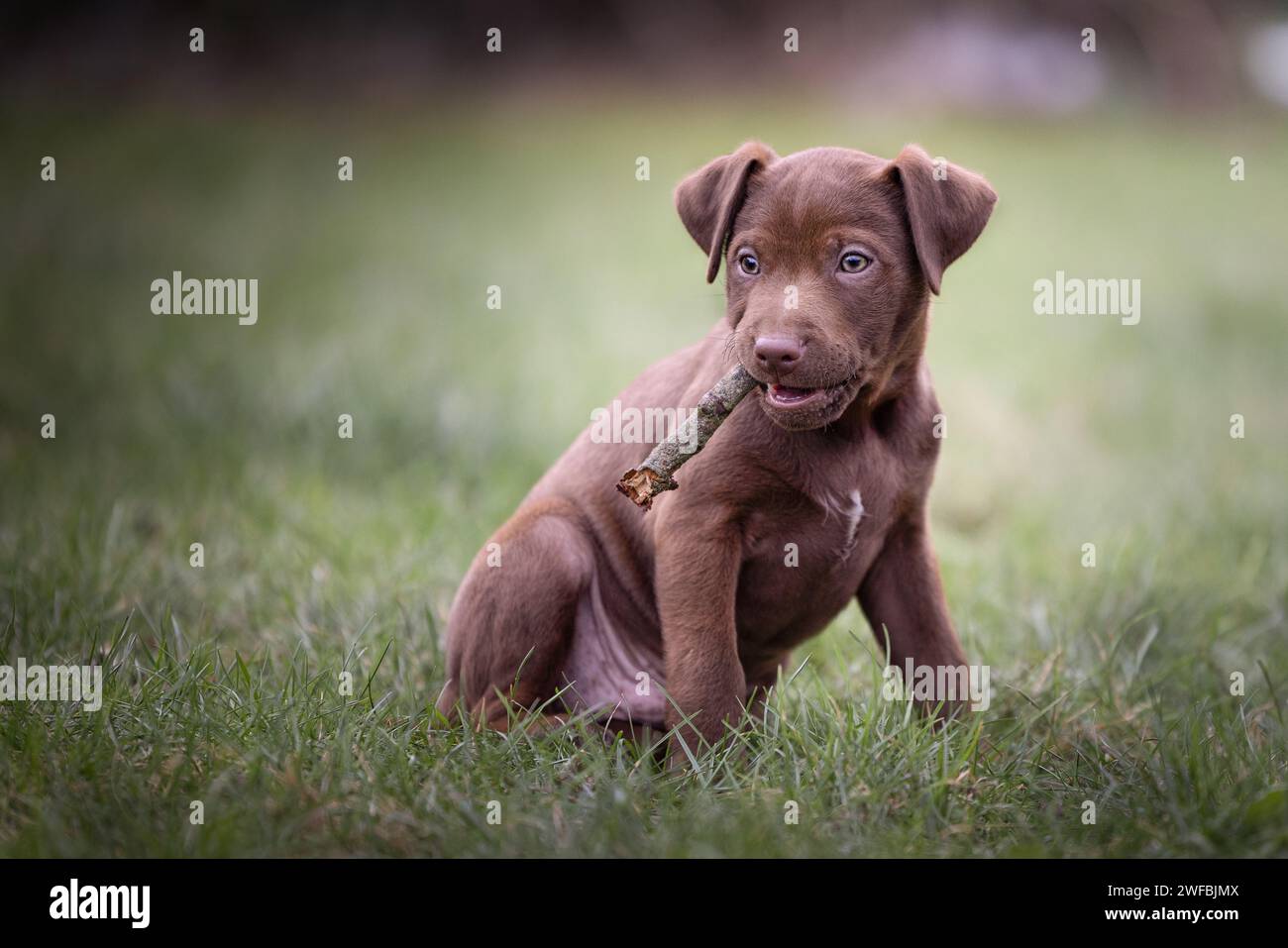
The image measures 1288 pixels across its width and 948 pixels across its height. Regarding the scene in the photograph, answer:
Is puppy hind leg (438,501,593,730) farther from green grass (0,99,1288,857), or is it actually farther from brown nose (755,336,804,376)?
brown nose (755,336,804,376)

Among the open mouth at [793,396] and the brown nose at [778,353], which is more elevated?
the brown nose at [778,353]

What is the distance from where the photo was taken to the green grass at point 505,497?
332 centimetres

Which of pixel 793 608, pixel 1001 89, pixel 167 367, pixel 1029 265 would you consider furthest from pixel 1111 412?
pixel 1001 89

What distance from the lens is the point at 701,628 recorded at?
3.62 meters

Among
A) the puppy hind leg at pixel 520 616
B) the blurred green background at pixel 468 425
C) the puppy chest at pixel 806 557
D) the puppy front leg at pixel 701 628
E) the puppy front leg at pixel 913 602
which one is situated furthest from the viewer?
the puppy front leg at pixel 913 602

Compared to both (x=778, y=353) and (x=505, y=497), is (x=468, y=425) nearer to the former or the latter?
(x=505, y=497)

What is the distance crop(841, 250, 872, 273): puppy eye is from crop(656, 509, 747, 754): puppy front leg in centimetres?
78

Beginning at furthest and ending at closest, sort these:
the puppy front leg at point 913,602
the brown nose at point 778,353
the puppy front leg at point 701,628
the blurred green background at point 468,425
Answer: the puppy front leg at point 913,602 → the puppy front leg at point 701,628 → the blurred green background at point 468,425 → the brown nose at point 778,353

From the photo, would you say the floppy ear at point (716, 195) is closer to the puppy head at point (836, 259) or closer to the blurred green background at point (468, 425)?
the puppy head at point (836, 259)

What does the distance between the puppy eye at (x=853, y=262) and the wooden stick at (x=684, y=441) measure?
0.40 meters

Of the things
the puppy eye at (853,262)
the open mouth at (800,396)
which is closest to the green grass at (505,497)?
the open mouth at (800,396)

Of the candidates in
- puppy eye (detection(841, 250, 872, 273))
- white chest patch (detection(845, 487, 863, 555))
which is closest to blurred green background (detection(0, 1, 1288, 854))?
white chest patch (detection(845, 487, 863, 555))
